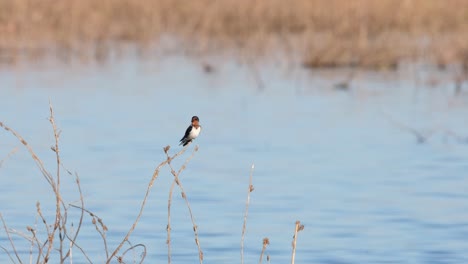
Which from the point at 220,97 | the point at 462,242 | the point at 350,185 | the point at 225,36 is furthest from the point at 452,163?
the point at 225,36

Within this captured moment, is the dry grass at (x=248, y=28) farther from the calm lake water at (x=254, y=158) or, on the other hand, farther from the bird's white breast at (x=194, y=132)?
the bird's white breast at (x=194, y=132)

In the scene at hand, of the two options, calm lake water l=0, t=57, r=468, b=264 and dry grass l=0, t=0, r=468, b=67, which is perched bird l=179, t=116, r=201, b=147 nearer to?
calm lake water l=0, t=57, r=468, b=264

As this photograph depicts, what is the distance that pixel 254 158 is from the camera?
37.1 feet

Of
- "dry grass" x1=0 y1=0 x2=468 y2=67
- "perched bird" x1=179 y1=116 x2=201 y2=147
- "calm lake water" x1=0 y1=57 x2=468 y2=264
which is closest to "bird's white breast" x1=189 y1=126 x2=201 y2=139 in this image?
"perched bird" x1=179 y1=116 x2=201 y2=147

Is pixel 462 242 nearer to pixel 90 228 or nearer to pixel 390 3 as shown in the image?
pixel 90 228

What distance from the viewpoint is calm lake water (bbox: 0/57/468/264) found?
7535mm

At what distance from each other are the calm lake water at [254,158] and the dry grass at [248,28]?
3.46 feet

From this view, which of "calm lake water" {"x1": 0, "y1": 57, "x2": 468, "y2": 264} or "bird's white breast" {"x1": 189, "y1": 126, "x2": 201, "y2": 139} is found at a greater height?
"calm lake water" {"x1": 0, "y1": 57, "x2": 468, "y2": 264}

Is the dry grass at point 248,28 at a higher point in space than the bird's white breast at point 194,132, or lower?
higher

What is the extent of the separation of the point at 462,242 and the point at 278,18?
15.7 meters

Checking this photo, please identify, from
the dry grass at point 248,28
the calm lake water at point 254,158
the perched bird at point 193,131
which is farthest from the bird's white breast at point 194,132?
the dry grass at point 248,28

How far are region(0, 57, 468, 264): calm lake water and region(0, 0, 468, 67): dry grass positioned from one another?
3.46ft

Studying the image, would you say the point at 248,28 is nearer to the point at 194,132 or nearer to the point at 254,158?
the point at 254,158

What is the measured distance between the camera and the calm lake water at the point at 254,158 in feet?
24.7
